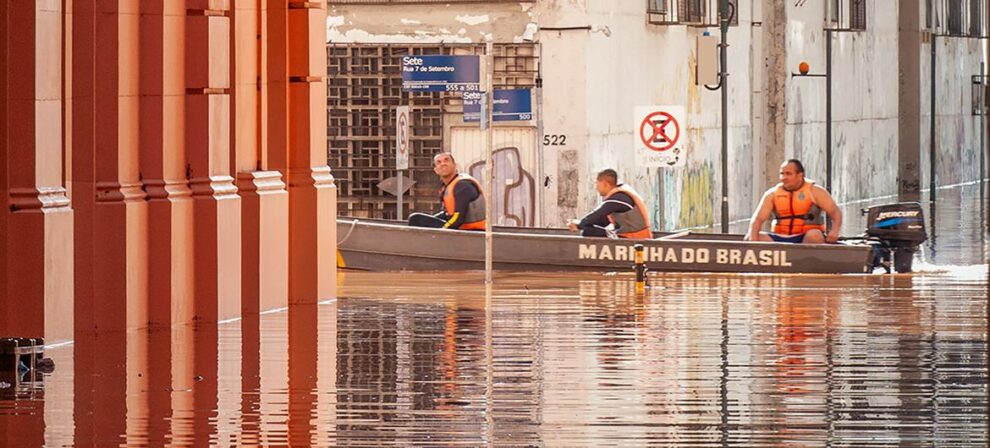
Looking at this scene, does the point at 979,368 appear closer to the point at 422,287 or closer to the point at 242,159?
the point at 242,159

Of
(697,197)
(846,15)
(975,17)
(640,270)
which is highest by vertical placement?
(975,17)

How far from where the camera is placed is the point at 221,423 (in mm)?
12227

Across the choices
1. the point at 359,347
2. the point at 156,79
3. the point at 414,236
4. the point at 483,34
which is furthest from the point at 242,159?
the point at 483,34

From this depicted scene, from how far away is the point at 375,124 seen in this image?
3538cm

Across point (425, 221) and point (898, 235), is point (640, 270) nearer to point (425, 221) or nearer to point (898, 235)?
point (898, 235)

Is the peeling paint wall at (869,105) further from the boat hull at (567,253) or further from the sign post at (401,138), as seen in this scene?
the boat hull at (567,253)

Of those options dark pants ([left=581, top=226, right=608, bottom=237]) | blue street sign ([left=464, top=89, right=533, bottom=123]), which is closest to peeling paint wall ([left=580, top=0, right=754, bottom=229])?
blue street sign ([left=464, top=89, right=533, bottom=123])

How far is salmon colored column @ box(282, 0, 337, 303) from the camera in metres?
20.8

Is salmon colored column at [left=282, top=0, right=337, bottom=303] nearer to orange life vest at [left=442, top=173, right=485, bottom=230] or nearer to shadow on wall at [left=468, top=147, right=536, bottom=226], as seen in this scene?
orange life vest at [left=442, top=173, right=485, bottom=230]

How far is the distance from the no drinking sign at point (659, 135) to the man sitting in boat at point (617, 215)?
3181mm

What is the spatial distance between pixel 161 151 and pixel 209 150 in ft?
2.15

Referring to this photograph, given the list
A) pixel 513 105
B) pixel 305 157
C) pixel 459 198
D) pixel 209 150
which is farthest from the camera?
pixel 513 105

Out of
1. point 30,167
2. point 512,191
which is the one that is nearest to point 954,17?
point 512,191

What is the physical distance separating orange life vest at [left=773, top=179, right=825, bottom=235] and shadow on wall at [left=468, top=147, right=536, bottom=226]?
346 inches
